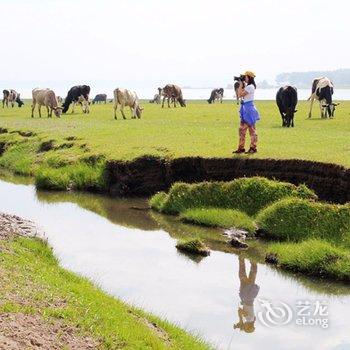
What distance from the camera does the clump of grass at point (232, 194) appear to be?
17.0m

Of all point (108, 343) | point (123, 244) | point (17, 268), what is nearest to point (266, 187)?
point (123, 244)

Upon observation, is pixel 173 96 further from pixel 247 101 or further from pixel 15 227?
pixel 15 227

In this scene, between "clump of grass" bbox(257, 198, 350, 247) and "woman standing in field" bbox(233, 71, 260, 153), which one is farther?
"woman standing in field" bbox(233, 71, 260, 153)

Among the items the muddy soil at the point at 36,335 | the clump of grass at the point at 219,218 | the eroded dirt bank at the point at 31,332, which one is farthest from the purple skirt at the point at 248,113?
the muddy soil at the point at 36,335

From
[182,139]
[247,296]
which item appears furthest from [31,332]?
[182,139]

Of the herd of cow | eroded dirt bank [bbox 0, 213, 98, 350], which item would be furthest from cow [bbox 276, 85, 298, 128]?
eroded dirt bank [bbox 0, 213, 98, 350]

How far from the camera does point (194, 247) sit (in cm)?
1496

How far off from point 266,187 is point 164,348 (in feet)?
30.4

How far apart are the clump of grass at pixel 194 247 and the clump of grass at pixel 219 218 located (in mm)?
1750

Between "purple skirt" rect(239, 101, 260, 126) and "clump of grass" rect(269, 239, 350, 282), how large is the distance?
5.09m

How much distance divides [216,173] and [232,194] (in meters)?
1.68

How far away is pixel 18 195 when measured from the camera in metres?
22.1

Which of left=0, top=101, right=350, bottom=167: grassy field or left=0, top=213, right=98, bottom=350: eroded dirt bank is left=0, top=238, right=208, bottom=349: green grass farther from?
left=0, top=101, right=350, bottom=167: grassy field

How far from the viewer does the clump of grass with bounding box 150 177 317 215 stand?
17031mm
